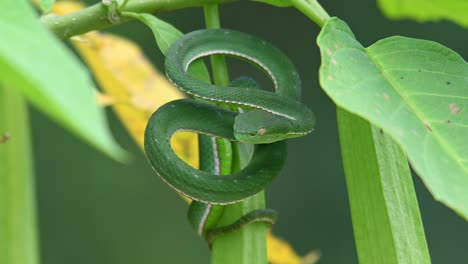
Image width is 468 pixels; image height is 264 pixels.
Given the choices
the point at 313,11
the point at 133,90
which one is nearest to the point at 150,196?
the point at 133,90

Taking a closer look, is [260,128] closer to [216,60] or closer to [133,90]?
[216,60]

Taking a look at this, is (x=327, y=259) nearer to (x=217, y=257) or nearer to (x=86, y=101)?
(x=217, y=257)

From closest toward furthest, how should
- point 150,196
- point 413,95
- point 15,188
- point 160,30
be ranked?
point 413,95, point 160,30, point 15,188, point 150,196

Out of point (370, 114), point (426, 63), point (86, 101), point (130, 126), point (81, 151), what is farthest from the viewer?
point (81, 151)

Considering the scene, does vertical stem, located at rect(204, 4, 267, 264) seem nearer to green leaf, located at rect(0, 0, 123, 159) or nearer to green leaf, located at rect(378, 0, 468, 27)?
green leaf, located at rect(378, 0, 468, 27)

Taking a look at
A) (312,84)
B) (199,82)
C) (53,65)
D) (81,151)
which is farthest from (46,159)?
(53,65)

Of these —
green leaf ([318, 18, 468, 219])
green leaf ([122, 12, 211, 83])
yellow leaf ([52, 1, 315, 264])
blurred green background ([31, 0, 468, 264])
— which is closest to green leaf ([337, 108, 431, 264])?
green leaf ([318, 18, 468, 219])
